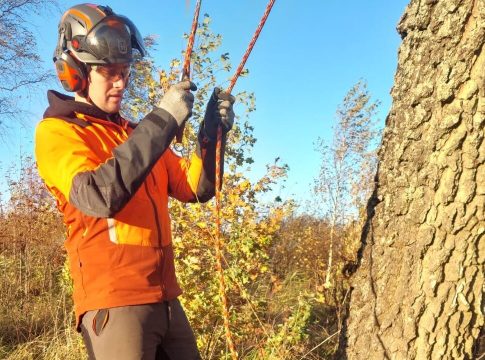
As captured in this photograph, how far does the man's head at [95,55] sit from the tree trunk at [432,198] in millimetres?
1097

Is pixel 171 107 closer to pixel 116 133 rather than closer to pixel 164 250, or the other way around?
pixel 116 133

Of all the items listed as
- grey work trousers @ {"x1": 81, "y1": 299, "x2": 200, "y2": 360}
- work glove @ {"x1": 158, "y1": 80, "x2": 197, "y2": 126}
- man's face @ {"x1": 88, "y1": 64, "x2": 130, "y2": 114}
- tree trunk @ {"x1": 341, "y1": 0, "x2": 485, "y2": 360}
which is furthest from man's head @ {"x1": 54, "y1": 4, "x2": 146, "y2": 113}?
tree trunk @ {"x1": 341, "y1": 0, "x2": 485, "y2": 360}

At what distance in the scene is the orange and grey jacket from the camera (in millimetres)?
1397

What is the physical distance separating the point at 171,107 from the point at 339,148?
6.66 meters

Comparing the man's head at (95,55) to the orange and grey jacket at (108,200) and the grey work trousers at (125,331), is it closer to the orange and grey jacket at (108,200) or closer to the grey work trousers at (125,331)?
the orange and grey jacket at (108,200)

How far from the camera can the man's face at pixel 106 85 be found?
1769mm

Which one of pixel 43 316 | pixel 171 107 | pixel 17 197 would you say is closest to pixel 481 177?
pixel 171 107

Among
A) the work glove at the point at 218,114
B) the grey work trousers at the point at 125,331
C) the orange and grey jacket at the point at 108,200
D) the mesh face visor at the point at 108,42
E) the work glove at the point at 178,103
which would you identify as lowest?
the grey work trousers at the point at 125,331

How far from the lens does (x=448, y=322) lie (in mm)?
1616

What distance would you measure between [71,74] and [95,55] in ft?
0.40

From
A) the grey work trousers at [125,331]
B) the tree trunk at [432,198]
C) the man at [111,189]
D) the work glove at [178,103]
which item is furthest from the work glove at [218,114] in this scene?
the grey work trousers at [125,331]

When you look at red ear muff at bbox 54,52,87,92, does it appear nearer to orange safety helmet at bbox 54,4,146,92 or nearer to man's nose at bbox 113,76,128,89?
orange safety helmet at bbox 54,4,146,92

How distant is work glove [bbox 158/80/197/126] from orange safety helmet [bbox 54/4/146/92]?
340 mm

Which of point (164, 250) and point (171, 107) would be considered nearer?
point (171, 107)
